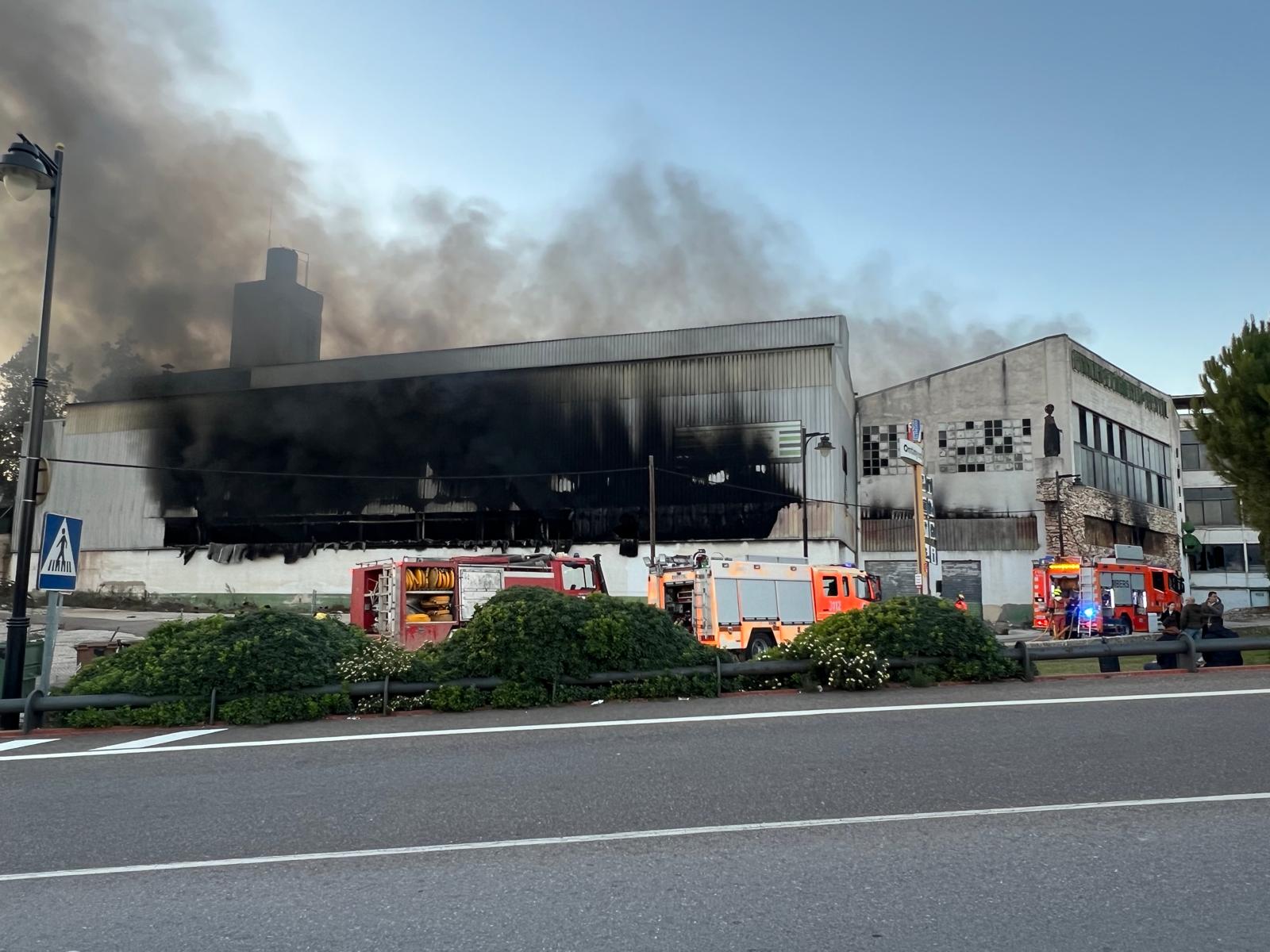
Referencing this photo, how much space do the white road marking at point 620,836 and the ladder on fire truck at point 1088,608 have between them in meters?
29.7

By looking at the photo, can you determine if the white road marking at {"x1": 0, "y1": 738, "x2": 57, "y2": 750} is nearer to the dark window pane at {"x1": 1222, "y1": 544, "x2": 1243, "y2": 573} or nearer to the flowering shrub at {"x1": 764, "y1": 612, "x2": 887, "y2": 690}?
the flowering shrub at {"x1": 764, "y1": 612, "x2": 887, "y2": 690}

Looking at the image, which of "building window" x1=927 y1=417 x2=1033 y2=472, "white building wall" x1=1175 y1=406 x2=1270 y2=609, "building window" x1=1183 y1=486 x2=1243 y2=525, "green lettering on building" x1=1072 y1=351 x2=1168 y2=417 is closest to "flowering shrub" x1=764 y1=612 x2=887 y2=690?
"building window" x1=927 y1=417 x2=1033 y2=472

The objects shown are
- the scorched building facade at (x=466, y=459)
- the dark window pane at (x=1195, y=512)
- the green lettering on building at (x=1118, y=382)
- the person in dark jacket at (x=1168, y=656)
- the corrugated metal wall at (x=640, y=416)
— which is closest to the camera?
the person in dark jacket at (x=1168, y=656)

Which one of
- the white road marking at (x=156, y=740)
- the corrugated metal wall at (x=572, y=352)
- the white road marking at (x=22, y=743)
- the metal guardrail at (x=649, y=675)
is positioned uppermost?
the corrugated metal wall at (x=572, y=352)

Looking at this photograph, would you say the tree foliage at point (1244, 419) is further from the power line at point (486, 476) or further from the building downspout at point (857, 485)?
the building downspout at point (857, 485)

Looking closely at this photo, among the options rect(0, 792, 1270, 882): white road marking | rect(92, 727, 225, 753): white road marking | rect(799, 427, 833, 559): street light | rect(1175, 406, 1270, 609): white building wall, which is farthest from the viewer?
rect(1175, 406, 1270, 609): white building wall

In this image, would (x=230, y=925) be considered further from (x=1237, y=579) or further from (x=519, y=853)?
(x=1237, y=579)

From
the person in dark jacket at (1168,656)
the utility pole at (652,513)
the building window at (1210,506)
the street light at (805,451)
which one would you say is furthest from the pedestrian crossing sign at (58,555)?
the building window at (1210,506)

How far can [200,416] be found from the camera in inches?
1854

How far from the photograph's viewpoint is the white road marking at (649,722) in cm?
919

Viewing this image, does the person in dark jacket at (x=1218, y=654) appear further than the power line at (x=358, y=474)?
No

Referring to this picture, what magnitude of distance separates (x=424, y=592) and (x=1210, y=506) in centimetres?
5520

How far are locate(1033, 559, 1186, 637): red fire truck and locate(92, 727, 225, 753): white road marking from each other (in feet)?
100.0

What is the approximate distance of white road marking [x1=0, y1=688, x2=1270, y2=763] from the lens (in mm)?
9188
